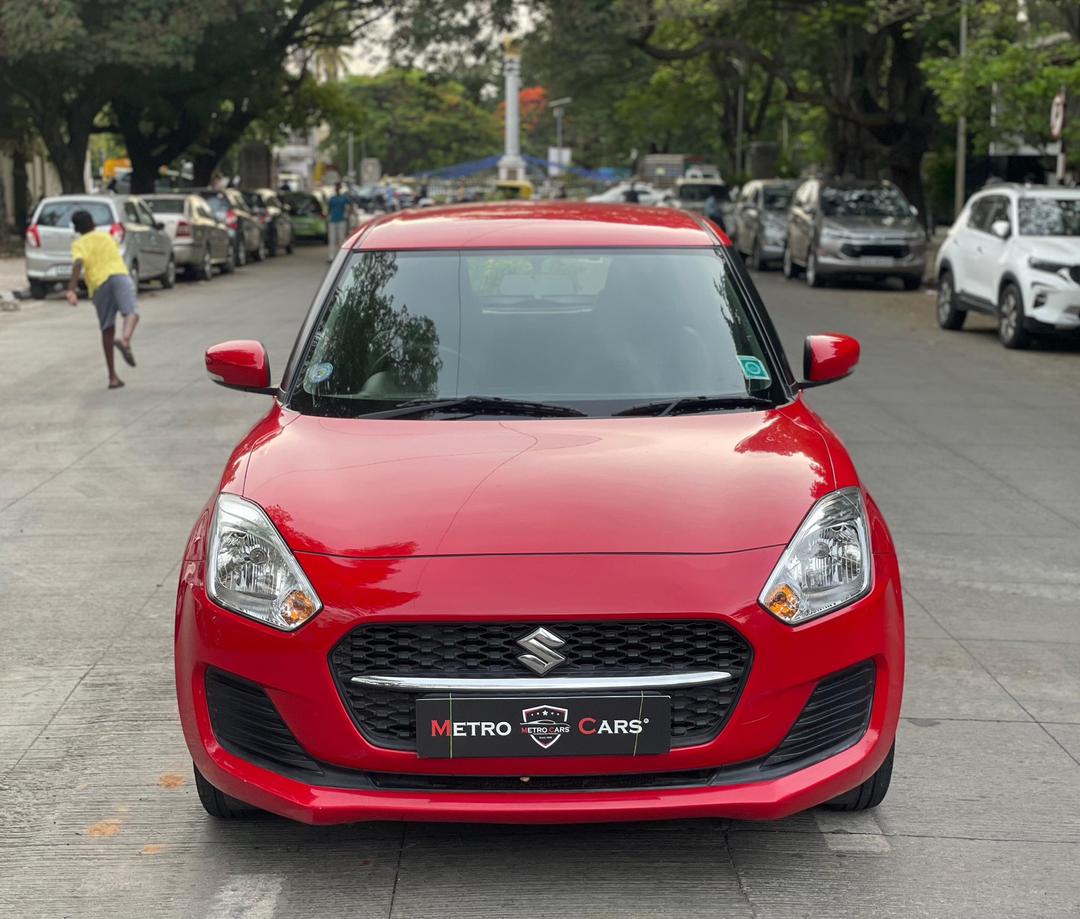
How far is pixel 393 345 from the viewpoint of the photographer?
5.23 metres

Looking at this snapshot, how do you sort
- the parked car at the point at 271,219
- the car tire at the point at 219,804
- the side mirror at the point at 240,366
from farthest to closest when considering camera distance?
the parked car at the point at 271,219 → the side mirror at the point at 240,366 → the car tire at the point at 219,804

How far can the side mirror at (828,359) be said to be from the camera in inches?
218

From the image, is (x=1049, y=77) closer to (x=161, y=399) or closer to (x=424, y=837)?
(x=161, y=399)

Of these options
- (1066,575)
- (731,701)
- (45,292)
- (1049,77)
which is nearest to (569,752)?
(731,701)

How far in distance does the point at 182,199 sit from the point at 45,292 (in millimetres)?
5140

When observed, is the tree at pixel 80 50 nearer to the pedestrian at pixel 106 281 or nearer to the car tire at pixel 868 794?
the pedestrian at pixel 106 281


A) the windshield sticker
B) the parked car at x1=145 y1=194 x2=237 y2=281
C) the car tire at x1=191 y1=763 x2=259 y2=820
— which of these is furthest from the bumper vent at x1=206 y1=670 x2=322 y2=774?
the parked car at x1=145 y1=194 x2=237 y2=281

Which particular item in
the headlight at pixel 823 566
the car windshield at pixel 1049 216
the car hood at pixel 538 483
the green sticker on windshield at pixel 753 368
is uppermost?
the green sticker on windshield at pixel 753 368

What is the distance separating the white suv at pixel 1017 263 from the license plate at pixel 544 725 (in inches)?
576

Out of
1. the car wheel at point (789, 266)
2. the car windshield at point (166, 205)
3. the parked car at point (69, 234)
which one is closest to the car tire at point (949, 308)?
the car wheel at point (789, 266)

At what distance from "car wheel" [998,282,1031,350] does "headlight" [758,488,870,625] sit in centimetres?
1429

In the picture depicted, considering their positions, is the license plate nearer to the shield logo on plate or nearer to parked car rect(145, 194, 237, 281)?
the shield logo on plate

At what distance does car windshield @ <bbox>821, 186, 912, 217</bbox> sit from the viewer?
27.4 meters

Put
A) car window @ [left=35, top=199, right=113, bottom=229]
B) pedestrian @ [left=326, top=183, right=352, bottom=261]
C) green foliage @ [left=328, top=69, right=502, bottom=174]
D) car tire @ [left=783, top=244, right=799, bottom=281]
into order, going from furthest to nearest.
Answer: green foliage @ [left=328, top=69, right=502, bottom=174] → pedestrian @ [left=326, top=183, right=352, bottom=261] → car tire @ [left=783, top=244, right=799, bottom=281] → car window @ [left=35, top=199, right=113, bottom=229]
